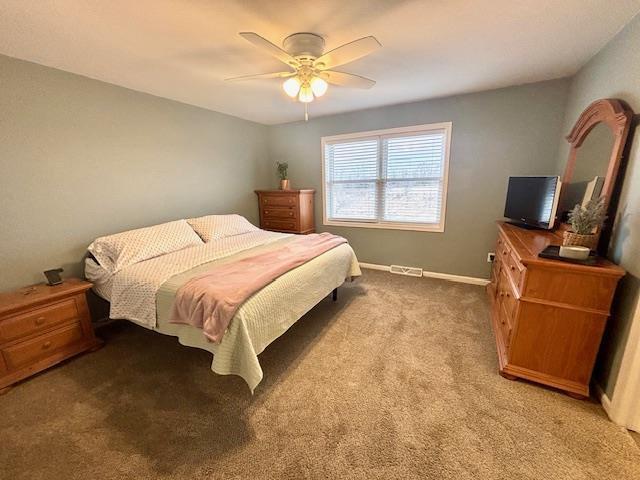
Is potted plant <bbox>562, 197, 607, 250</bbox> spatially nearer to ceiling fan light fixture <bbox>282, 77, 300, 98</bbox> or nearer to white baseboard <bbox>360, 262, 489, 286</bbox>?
white baseboard <bbox>360, 262, 489, 286</bbox>

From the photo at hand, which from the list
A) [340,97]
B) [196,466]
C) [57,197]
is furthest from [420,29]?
[57,197]

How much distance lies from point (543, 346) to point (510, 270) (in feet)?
1.97

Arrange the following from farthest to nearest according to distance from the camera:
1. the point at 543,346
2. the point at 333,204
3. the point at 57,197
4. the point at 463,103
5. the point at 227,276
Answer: the point at 333,204, the point at 463,103, the point at 57,197, the point at 227,276, the point at 543,346

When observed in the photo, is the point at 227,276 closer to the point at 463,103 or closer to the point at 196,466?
the point at 196,466

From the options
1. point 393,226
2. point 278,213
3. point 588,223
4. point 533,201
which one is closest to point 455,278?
point 393,226

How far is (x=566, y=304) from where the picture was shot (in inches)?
62.6

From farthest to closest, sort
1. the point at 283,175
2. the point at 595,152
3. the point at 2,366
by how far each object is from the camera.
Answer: the point at 283,175
the point at 595,152
the point at 2,366

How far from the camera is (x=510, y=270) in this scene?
209cm

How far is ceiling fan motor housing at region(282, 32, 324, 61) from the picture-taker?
1745 mm

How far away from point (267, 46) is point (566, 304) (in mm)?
2375

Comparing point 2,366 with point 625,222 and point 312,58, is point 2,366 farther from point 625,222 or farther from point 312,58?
point 625,222

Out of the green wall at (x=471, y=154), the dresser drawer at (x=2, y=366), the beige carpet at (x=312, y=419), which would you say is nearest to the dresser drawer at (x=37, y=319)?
the dresser drawer at (x=2, y=366)

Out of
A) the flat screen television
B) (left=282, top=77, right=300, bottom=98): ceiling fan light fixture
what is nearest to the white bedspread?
(left=282, top=77, right=300, bottom=98): ceiling fan light fixture

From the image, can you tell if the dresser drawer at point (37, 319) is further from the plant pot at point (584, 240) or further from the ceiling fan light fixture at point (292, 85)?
the plant pot at point (584, 240)
